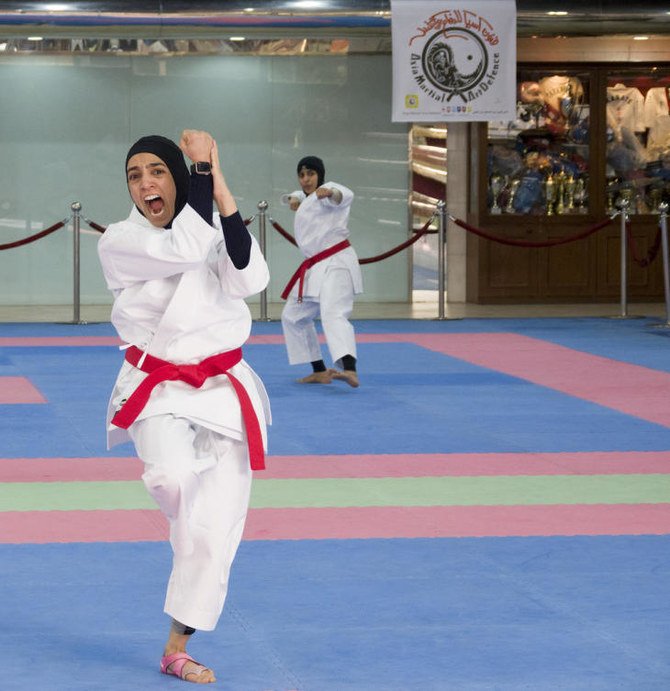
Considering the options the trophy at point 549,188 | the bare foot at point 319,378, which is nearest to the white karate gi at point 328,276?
the bare foot at point 319,378

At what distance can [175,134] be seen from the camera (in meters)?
18.7

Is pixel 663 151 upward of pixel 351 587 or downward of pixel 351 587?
upward

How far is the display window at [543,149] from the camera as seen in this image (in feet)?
61.2

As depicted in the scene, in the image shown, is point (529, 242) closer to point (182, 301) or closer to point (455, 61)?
point (455, 61)

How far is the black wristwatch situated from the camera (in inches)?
171

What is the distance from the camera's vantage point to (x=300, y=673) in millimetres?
4453

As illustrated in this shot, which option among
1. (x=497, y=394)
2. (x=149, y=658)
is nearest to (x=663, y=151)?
(x=497, y=394)

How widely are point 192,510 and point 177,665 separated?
45 centimetres

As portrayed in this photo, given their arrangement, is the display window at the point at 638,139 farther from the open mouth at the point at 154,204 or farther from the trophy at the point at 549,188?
the open mouth at the point at 154,204

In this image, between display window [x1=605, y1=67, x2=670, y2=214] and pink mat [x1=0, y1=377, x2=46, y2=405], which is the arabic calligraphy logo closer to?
display window [x1=605, y1=67, x2=670, y2=214]

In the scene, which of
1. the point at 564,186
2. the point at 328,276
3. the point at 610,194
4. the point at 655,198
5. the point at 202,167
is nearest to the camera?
the point at 202,167

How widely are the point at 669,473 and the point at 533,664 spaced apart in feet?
11.4

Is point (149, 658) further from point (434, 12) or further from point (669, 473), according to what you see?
point (434, 12)

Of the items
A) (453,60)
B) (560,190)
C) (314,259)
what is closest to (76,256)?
(453,60)
